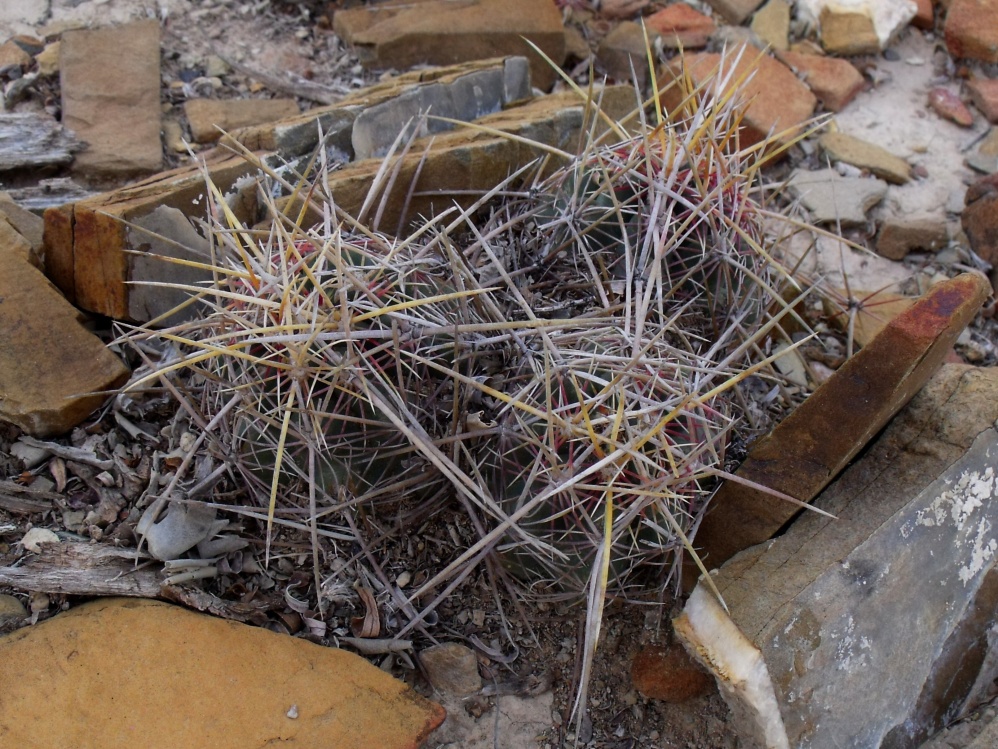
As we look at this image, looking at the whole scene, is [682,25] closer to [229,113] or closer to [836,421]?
[229,113]

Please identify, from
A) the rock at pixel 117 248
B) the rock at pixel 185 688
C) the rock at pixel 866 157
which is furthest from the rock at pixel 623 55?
the rock at pixel 185 688

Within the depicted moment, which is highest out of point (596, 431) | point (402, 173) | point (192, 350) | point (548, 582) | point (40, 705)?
point (402, 173)

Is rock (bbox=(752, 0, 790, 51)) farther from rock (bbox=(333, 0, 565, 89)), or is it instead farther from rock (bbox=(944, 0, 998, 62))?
rock (bbox=(333, 0, 565, 89))

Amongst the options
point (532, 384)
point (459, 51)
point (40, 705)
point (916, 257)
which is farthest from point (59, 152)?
point (916, 257)

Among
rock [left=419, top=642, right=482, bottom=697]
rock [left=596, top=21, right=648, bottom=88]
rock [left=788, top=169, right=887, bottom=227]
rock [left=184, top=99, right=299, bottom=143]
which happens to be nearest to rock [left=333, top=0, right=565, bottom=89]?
rock [left=596, top=21, right=648, bottom=88]

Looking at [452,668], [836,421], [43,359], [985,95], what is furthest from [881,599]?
[985,95]

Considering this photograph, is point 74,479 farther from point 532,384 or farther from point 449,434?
point 532,384
